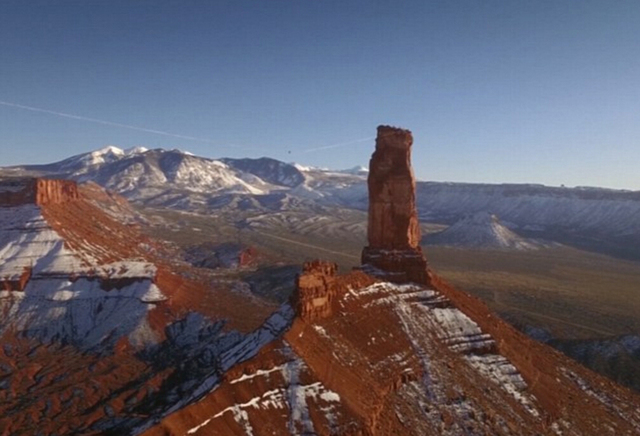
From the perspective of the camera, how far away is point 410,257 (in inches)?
2534

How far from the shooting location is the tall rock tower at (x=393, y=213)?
63.8 meters

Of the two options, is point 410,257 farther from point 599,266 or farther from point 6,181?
point 599,266

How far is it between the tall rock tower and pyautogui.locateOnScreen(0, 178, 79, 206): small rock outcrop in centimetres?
7849

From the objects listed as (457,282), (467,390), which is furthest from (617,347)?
(457,282)

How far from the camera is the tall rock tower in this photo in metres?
63.8

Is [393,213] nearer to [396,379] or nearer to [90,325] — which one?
[396,379]

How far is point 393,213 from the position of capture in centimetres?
6575

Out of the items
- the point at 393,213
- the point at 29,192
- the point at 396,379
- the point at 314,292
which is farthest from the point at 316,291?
the point at 29,192

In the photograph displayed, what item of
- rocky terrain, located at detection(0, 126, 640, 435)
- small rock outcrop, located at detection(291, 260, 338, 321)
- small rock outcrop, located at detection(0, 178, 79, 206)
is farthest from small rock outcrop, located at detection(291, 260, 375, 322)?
small rock outcrop, located at detection(0, 178, 79, 206)

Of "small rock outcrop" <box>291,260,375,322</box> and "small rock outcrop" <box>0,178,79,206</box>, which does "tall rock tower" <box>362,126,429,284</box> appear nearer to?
"small rock outcrop" <box>291,260,375,322</box>

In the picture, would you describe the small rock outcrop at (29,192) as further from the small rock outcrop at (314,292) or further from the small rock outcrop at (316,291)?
the small rock outcrop at (314,292)

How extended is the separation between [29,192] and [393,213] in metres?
82.3

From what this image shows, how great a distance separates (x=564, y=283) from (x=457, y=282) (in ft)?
102

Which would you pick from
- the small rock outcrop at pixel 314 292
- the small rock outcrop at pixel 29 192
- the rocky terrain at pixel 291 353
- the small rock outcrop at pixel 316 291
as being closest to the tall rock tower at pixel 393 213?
the rocky terrain at pixel 291 353
